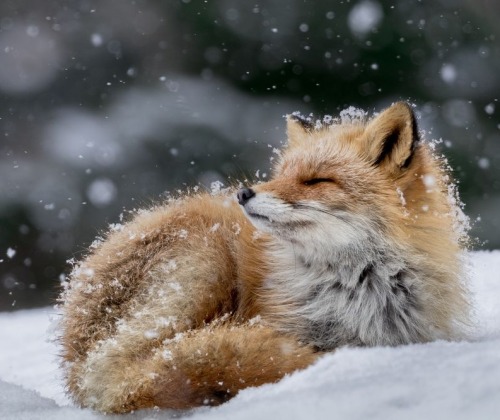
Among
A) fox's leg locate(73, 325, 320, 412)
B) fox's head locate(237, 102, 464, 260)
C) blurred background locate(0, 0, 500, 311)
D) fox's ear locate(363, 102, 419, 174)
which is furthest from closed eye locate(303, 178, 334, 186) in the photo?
blurred background locate(0, 0, 500, 311)

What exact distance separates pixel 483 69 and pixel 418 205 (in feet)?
13.3

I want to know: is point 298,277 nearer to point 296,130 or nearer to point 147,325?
point 147,325

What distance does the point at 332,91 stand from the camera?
18.1 ft

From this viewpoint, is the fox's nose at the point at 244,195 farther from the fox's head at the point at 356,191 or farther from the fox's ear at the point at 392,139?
the fox's ear at the point at 392,139

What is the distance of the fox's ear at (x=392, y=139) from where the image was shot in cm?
217

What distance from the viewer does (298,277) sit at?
7.25 ft

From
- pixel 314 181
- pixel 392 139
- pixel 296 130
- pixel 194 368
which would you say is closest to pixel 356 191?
pixel 314 181

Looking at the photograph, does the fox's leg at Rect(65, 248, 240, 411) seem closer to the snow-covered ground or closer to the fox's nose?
the snow-covered ground

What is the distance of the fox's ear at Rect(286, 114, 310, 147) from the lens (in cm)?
253

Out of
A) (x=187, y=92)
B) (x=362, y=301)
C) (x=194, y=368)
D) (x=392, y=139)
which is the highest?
(x=187, y=92)

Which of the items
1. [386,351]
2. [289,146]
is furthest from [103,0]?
[386,351]

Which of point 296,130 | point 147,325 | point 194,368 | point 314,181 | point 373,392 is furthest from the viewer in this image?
point 296,130

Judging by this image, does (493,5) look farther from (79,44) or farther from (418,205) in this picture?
(418,205)

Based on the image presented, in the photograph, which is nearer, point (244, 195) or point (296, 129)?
point (244, 195)
